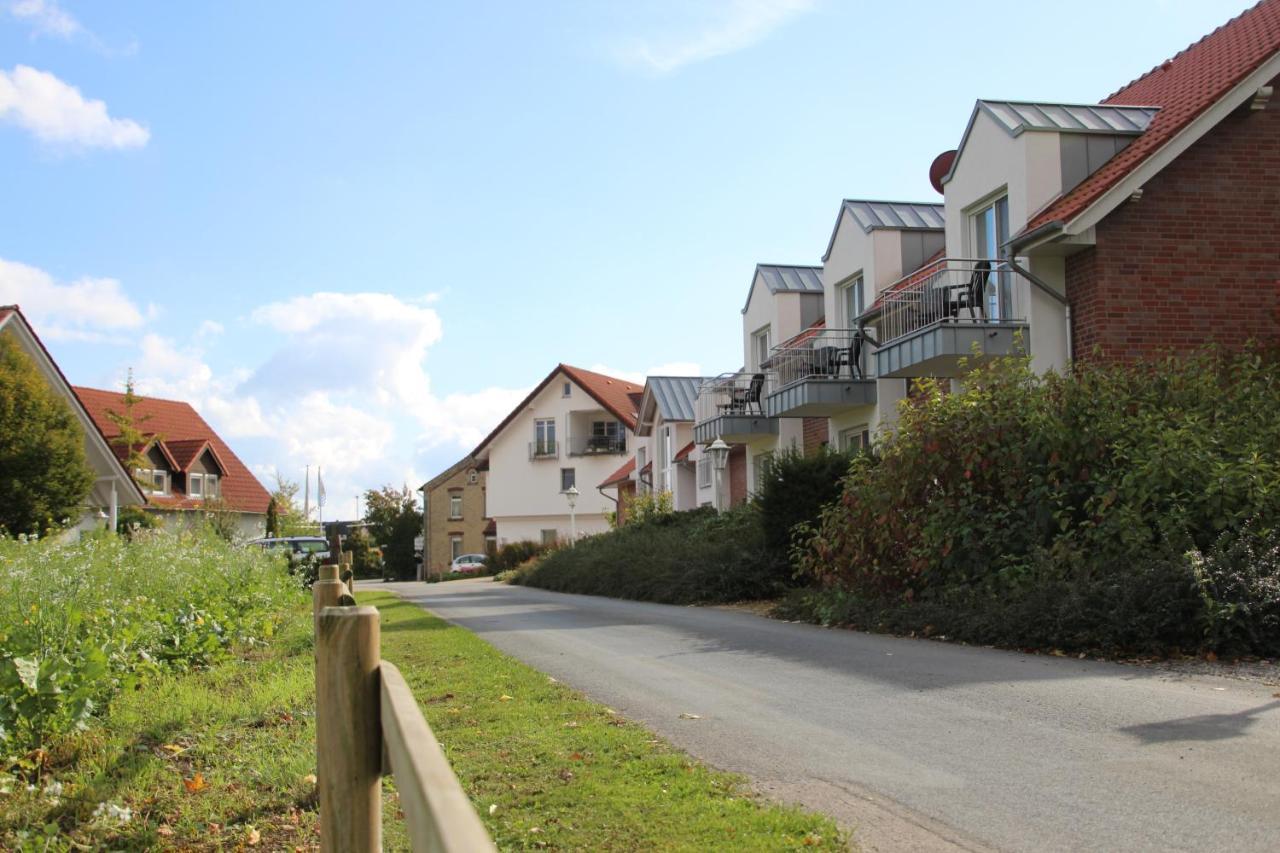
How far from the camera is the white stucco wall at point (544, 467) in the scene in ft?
209

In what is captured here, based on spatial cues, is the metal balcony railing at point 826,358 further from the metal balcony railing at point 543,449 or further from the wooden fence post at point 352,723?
the metal balcony railing at point 543,449

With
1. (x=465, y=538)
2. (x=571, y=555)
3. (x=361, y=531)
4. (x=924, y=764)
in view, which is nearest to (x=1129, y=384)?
(x=924, y=764)

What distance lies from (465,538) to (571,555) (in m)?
42.9

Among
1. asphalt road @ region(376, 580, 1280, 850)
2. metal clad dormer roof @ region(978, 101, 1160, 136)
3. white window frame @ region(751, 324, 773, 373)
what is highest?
metal clad dormer roof @ region(978, 101, 1160, 136)

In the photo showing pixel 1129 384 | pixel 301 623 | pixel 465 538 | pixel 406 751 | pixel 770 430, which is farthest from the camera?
pixel 465 538

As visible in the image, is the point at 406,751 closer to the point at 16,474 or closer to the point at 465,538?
the point at 16,474

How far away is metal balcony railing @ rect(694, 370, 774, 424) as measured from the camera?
3088cm

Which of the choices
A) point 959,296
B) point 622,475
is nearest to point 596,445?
point 622,475

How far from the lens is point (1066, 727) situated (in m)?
7.15

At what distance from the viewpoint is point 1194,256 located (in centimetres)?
1730

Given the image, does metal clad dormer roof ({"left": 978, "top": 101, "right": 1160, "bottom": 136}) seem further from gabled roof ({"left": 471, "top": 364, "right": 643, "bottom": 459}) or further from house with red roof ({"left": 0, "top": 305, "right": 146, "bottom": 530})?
gabled roof ({"left": 471, "top": 364, "right": 643, "bottom": 459})

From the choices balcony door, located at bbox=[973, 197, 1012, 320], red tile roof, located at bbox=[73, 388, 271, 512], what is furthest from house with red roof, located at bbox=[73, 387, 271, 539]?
balcony door, located at bbox=[973, 197, 1012, 320]

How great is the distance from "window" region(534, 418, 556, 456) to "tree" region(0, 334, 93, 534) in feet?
124

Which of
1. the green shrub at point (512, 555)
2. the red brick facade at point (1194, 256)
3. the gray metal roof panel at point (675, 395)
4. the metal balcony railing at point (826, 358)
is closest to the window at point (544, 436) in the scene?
the green shrub at point (512, 555)
